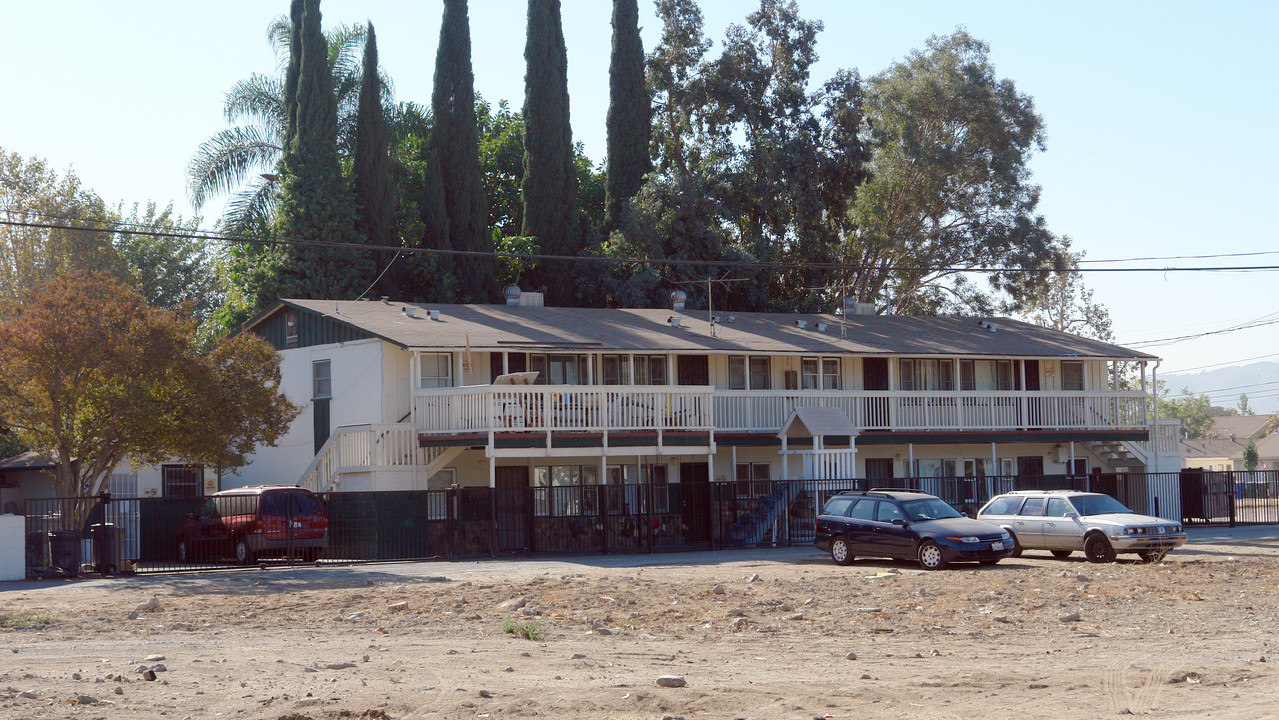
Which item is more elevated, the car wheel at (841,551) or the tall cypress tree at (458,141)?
the tall cypress tree at (458,141)

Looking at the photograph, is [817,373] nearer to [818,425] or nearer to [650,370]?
[818,425]

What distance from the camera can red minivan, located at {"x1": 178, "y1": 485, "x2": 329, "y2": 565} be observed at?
2680 cm

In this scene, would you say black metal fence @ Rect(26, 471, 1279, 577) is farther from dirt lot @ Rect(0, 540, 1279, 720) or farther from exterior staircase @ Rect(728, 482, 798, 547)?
dirt lot @ Rect(0, 540, 1279, 720)

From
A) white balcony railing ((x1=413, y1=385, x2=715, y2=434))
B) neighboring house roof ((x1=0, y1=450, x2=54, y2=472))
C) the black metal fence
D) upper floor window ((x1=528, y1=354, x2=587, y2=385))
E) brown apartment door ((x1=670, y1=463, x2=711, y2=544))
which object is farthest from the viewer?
neighboring house roof ((x1=0, y1=450, x2=54, y2=472))

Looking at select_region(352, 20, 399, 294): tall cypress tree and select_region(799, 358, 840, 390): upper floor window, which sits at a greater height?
select_region(352, 20, 399, 294): tall cypress tree

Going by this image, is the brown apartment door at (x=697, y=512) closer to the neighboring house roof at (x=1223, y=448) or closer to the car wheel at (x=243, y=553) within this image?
the car wheel at (x=243, y=553)

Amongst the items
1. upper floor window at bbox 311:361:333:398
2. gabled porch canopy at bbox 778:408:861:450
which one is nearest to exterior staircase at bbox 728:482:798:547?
gabled porch canopy at bbox 778:408:861:450

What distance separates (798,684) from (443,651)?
13.0 ft

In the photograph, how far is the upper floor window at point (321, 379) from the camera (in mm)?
34562

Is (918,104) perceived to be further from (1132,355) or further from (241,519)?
(241,519)

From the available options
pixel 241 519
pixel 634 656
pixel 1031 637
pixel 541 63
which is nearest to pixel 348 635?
pixel 634 656

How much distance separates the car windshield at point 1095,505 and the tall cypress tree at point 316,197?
26.8m

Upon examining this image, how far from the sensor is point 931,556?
23797mm

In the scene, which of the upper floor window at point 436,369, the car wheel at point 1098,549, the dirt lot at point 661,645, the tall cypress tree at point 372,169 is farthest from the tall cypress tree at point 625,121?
the dirt lot at point 661,645
